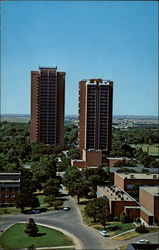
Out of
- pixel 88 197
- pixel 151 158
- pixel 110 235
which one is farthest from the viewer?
pixel 151 158

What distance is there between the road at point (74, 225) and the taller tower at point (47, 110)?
12.3 feet

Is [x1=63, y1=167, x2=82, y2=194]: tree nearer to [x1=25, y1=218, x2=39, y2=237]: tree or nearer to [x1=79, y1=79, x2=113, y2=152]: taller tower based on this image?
[x1=25, y1=218, x2=39, y2=237]: tree

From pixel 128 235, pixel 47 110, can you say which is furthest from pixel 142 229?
pixel 47 110

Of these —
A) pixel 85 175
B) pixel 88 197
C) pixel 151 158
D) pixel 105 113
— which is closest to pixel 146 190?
pixel 88 197

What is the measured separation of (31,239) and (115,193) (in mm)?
1309

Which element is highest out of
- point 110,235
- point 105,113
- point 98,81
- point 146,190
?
point 98,81

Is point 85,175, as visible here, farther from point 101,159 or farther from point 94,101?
point 94,101

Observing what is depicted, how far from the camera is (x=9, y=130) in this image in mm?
9234

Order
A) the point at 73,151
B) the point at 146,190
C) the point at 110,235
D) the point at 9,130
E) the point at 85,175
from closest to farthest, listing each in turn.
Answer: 1. the point at 110,235
2. the point at 146,190
3. the point at 85,175
4. the point at 73,151
5. the point at 9,130

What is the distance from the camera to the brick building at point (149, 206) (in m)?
3.24

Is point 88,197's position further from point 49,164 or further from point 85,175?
point 49,164

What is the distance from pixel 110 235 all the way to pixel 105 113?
14.6 feet

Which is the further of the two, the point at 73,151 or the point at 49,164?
the point at 73,151

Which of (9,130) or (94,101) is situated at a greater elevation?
(94,101)
